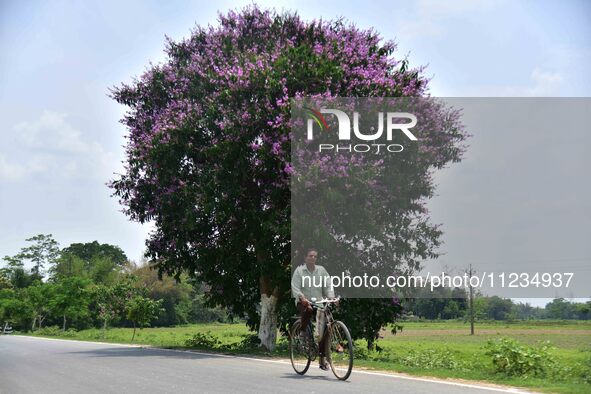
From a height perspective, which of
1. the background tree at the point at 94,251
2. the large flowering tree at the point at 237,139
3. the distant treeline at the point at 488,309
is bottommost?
the distant treeline at the point at 488,309

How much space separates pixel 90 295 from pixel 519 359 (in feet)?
175

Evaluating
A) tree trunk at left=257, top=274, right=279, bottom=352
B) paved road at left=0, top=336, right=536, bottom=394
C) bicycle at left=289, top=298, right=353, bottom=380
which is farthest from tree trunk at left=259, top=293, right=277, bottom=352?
bicycle at left=289, top=298, right=353, bottom=380

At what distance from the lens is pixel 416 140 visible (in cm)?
1994

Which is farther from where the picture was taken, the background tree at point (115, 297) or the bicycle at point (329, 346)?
the background tree at point (115, 297)

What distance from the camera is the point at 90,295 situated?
60469 millimetres

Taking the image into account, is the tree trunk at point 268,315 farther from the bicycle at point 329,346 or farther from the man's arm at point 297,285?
the man's arm at point 297,285

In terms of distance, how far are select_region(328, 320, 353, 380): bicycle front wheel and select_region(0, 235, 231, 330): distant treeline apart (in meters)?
30.8

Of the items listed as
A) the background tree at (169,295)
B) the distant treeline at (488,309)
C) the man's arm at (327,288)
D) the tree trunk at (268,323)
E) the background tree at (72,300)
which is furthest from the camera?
the background tree at (169,295)

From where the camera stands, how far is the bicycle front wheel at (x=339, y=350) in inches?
413

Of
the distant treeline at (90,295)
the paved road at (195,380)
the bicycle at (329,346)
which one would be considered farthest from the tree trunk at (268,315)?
the distant treeline at (90,295)

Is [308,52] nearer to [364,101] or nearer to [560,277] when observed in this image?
[364,101]

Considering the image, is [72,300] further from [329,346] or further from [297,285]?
[329,346]

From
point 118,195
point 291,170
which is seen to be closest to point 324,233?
point 291,170

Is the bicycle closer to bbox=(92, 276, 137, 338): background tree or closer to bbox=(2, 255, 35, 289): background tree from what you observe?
bbox=(92, 276, 137, 338): background tree
